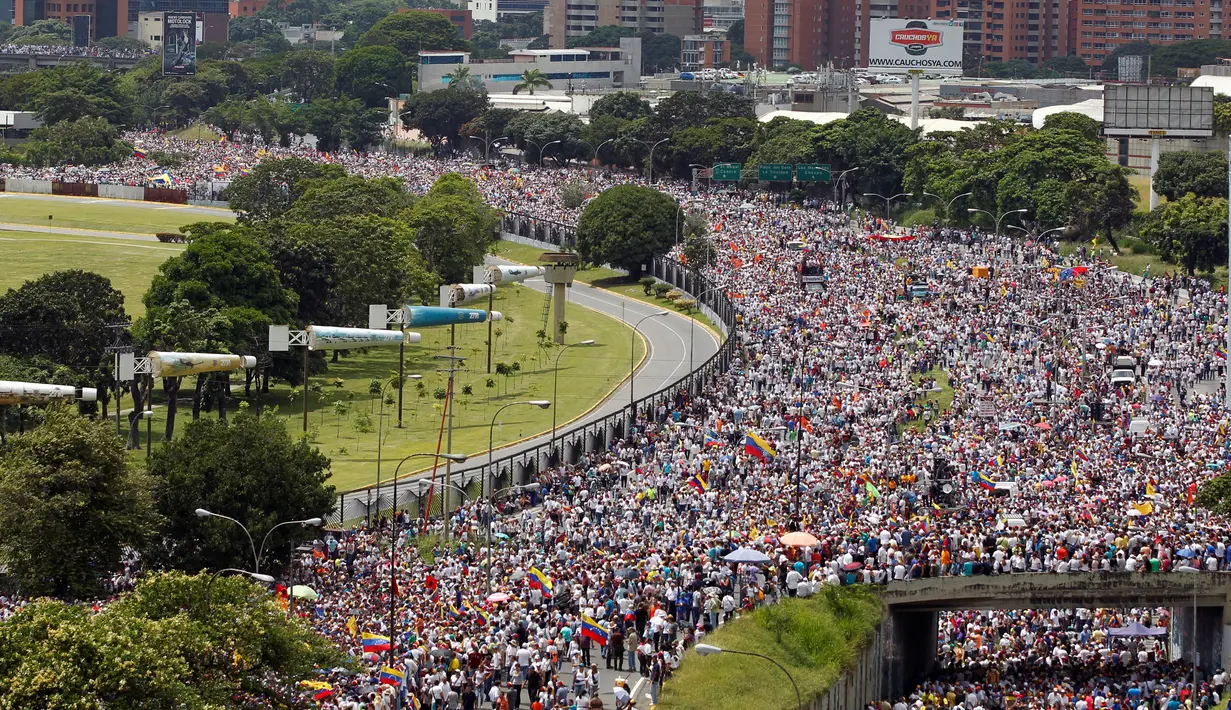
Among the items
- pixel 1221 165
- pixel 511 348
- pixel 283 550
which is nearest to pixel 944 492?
pixel 283 550

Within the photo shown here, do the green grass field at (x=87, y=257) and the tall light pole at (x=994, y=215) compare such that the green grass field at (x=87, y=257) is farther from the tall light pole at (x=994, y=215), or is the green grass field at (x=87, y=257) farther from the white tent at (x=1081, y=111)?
the white tent at (x=1081, y=111)

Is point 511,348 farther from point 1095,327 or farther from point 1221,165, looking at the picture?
point 1221,165

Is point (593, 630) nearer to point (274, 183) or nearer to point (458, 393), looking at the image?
point (458, 393)

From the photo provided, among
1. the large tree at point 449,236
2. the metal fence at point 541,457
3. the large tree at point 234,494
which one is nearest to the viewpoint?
the large tree at point 234,494

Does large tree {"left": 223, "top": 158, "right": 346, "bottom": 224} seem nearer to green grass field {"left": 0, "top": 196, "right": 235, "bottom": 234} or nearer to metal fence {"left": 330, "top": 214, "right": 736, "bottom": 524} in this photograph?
green grass field {"left": 0, "top": 196, "right": 235, "bottom": 234}

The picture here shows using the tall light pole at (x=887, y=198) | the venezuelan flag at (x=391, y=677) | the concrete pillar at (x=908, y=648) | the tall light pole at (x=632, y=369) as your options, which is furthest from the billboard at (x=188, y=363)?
the tall light pole at (x=887, y=198)

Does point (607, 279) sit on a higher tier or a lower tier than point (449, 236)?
lower

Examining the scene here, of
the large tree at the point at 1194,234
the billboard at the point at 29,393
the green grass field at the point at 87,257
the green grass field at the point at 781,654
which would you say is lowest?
the green grass field at the point at 781,654

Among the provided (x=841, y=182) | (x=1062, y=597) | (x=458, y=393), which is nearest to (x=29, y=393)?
(x=458, y=393)
